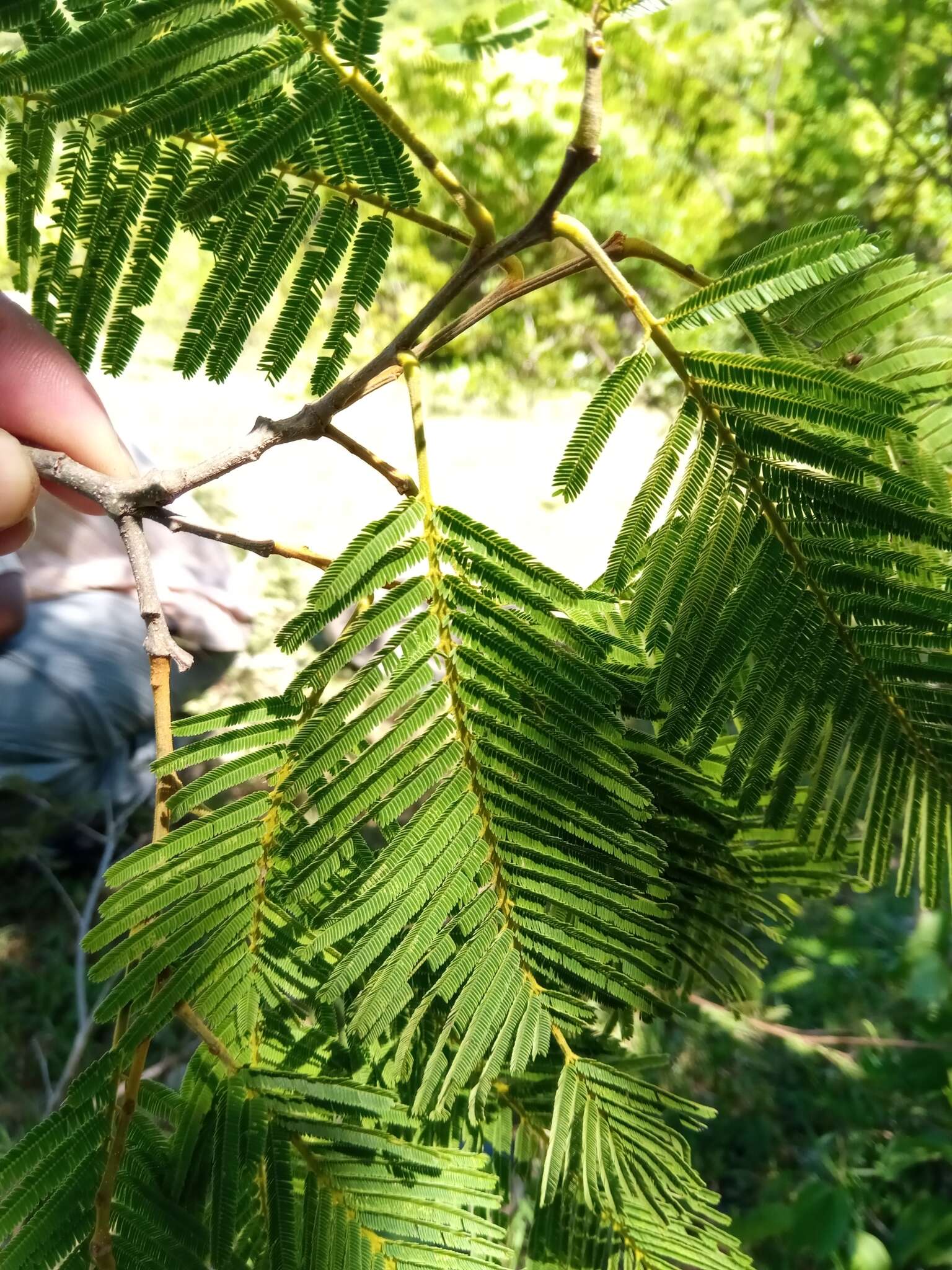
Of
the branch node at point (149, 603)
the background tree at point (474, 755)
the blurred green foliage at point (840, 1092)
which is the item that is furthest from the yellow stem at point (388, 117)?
A: the blurred green foliage at point (840, 1092)

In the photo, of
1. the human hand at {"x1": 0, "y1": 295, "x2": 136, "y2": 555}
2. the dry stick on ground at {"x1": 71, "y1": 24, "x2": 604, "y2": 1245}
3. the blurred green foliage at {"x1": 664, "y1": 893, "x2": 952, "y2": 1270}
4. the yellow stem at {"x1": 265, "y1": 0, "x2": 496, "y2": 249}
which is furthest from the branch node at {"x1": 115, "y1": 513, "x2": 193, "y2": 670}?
the blurred green foliage at {"x1": 664, "y1": 893, "x2": 952, "y2": 1270}

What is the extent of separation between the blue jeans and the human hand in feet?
5.26

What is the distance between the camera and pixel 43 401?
2.97ft

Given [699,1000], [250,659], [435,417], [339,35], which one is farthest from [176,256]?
[339,35]

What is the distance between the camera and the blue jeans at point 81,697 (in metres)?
2.34

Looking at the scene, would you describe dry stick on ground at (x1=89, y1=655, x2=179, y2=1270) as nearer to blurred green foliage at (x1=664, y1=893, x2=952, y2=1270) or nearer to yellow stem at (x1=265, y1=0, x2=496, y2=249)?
yellow stem at (x1=265, y1=0, x2=496, y2=249)

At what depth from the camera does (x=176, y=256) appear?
4535mm

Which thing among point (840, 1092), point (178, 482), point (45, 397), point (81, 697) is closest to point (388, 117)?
point (178, 482)

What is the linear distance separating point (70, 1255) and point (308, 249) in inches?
29.1

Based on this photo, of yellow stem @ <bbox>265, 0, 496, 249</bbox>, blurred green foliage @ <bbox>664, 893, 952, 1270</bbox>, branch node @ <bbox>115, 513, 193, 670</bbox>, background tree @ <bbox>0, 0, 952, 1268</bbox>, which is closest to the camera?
yellow stem @ <bbox>265, 0, 496, 249</bbox>

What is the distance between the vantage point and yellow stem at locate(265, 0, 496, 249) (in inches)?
18.0

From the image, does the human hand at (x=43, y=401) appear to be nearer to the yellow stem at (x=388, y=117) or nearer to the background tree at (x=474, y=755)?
the background tree at (x=474, y=755)

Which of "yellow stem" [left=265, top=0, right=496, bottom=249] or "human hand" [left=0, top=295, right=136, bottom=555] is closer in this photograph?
"yellow stem" [left=265, top=0, right=496, bottom=249]

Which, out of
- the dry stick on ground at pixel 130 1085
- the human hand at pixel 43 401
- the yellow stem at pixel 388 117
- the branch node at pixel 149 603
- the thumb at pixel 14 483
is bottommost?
the dry stick on ground at pixel 130 1085
